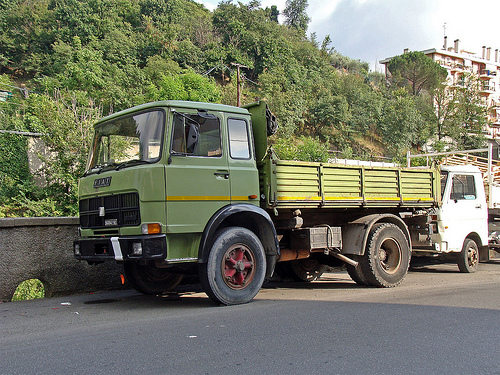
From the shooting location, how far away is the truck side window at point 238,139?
6.62 metres

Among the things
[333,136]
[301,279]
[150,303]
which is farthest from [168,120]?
[333,136]

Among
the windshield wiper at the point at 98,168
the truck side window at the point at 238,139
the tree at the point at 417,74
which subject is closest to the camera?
the windshield wiper at the point at 98,168

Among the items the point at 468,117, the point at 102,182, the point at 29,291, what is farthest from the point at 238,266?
the point at 468,117

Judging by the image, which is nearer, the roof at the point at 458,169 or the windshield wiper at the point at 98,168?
the windshield wiper at the point at 98,168

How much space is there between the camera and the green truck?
5867mm

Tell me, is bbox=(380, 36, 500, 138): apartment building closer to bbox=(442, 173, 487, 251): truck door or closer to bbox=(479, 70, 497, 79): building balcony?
bbox=(479, 70, 497, 79): building balcony

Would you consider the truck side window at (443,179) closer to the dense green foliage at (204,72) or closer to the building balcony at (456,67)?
the dense green foliage at (204,72)

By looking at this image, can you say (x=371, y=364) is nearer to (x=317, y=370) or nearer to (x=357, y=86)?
(x=317, y=370)

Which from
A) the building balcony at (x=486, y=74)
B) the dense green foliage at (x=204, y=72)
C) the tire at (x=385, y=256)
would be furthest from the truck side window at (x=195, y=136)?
the building balcony at (x=486, y=74)

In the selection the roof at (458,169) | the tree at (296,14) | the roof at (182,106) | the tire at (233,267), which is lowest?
the tire at (233,267)

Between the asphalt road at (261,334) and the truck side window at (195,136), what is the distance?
2105 mm

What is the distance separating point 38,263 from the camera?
7.56 meters

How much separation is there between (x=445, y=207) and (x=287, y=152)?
17.0m

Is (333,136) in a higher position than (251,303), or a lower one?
higher
